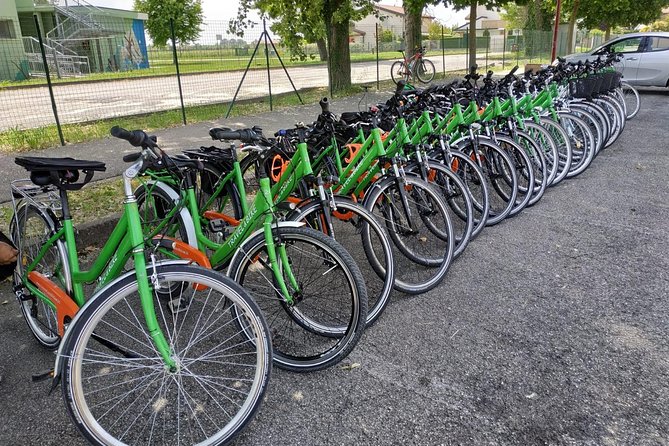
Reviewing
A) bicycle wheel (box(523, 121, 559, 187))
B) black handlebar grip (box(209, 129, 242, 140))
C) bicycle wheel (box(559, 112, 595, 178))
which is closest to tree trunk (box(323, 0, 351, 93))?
bicycle wheel (box(559, 112, 595, 178))

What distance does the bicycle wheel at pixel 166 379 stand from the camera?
1.94 meters

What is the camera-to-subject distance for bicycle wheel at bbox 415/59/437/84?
16812 mm

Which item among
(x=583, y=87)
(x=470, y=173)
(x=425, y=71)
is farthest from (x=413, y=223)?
Answer: (x=425, y=71)

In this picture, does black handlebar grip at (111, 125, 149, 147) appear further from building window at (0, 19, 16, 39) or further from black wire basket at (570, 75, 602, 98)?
building window at (0, 19, 16, 39)

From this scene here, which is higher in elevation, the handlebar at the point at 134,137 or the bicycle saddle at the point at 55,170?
the handlebar at the point at 134,137

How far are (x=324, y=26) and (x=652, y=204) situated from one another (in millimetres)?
9857

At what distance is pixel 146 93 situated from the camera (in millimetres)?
13820

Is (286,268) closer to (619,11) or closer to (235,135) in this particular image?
(235,135)

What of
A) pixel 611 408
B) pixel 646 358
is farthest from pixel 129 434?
pixel 646 358

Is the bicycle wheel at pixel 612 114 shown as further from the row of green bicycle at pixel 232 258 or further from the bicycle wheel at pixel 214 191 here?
the bicycle wheel at pixel 214 191

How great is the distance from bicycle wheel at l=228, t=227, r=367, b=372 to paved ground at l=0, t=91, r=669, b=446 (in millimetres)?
135

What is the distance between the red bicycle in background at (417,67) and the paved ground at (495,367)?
13032mm

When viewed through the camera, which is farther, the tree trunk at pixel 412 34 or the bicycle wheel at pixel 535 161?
the tree trunk at pixel 412 34

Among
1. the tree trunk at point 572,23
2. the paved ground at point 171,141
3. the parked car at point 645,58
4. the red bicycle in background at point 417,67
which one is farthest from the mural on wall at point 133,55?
the tree trunk at point 572,23
